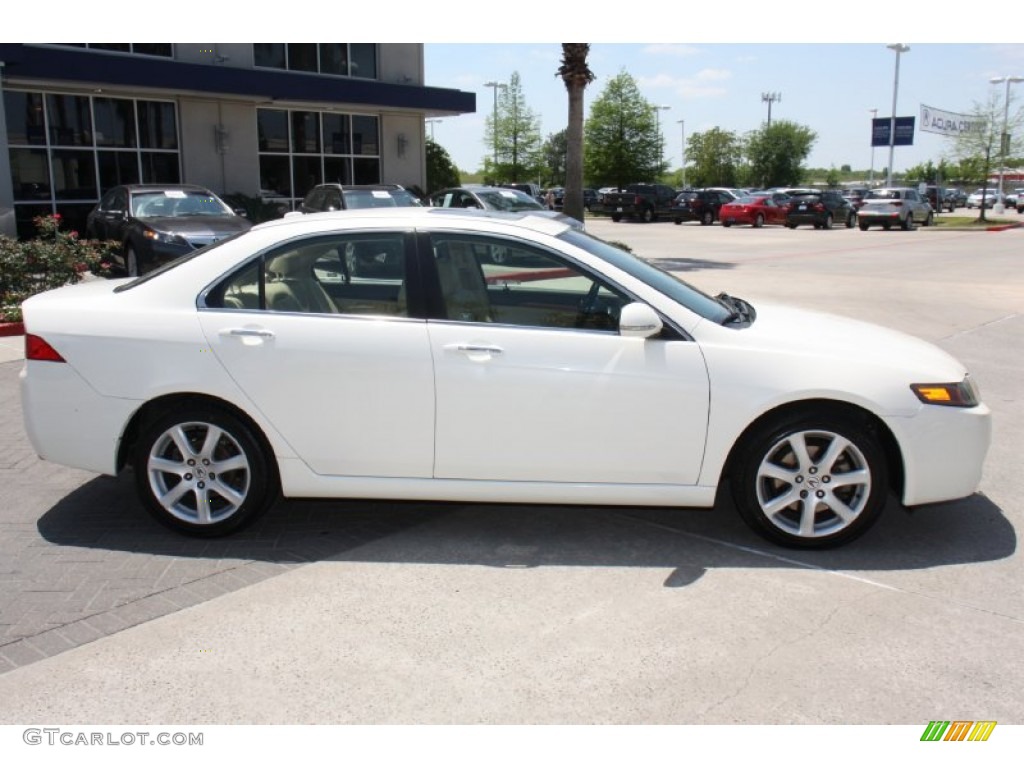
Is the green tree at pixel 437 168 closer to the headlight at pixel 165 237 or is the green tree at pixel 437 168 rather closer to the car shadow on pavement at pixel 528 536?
the headlight at pixel 165 237

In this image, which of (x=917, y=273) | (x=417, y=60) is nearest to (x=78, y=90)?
(x=417, y=60)

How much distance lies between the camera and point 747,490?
14.7 ft

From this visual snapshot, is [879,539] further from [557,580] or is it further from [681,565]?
[557,580]

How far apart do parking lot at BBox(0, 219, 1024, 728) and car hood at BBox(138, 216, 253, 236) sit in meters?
8.43

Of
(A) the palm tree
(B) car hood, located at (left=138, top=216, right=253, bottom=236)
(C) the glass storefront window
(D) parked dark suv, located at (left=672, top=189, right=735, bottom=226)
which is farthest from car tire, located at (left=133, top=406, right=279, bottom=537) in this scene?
(D) parked dark suv, located at (left=672, top=189, right=735, bottom=226)

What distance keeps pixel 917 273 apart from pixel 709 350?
54.0ft

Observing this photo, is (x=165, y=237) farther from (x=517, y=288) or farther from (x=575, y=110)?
(x=575, y=110)

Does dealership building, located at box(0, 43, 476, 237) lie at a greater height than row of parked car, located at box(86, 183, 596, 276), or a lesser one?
greater

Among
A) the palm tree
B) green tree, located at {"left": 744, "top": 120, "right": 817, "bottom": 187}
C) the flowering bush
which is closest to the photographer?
the flowering bush

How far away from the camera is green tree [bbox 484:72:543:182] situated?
6500 centimetres

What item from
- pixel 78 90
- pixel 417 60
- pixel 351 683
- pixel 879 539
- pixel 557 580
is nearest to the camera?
pixel 351 683

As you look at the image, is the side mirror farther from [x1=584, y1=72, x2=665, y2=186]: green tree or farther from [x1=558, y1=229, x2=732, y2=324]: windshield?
[x1=584, y1=72, x2=665, y2=186]: green tree

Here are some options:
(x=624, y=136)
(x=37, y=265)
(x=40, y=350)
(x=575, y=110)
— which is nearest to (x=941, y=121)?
(x=624, y=136)

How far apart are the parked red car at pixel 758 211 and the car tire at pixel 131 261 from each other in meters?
30.0
